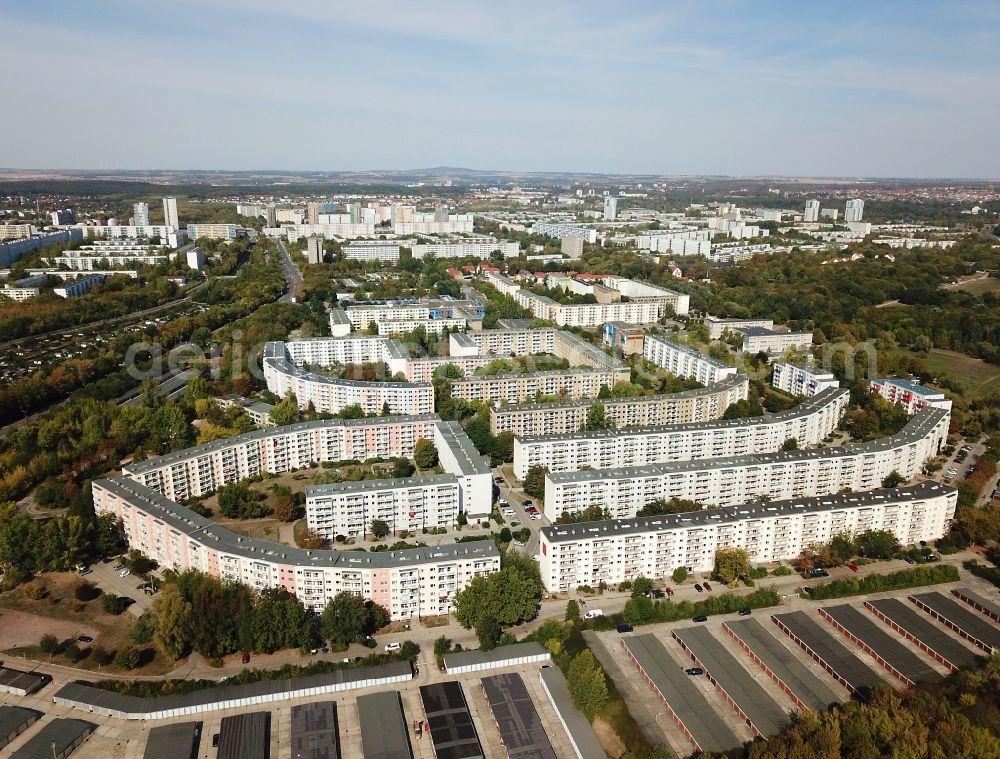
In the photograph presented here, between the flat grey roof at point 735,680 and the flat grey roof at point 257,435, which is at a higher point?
the flat grey roof at point 257,435

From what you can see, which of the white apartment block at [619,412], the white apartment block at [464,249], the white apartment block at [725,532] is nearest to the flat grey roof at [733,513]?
the white apartment block at [725,532]

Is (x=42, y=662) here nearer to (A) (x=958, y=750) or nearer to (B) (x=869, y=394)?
(A) (x=958, y=750)

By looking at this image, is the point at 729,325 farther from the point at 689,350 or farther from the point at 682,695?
the point at 682,695

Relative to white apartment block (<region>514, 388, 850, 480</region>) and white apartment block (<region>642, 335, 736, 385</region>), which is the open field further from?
white apartment block (<region>514, 388, 850, 480</region>)

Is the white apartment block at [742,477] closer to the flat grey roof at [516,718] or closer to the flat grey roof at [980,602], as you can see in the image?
the flat grey roof at [980,602]

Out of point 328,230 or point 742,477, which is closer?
point 742,477

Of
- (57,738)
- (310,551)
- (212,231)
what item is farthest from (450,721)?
(212,231)
